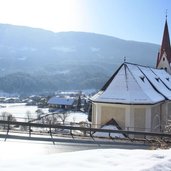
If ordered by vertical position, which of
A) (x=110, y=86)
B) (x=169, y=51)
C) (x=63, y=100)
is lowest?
(x=63, y=100)

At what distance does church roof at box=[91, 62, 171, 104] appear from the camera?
26.5 m

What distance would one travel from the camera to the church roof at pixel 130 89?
26.5 m

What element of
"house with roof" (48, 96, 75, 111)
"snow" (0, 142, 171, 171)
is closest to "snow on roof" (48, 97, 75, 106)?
"house with roof" (48, 96, 75, 111)

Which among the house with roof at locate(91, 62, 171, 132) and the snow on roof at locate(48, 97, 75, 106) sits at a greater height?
the house with roof at locate(91, 62, 171, 132)

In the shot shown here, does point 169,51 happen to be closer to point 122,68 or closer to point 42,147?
point 122,68

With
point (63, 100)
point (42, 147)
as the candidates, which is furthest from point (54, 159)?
point (63, 100)

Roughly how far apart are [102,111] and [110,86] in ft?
7.10

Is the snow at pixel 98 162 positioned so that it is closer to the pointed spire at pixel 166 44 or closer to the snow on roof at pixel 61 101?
the pointed spire at pixel 166 44

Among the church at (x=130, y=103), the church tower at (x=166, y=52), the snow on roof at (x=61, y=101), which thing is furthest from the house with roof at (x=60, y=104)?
the church at (x=130, y=103)

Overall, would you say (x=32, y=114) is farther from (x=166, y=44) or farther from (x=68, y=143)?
(x=68, y=143)

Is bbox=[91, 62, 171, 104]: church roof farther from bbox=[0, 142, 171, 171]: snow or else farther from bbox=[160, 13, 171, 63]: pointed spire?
bbox=[0, 142, 171, 171]: snow

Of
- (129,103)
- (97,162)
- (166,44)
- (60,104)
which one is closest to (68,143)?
(97,162)

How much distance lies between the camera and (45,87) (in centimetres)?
17000

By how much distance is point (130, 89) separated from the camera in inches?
1070
